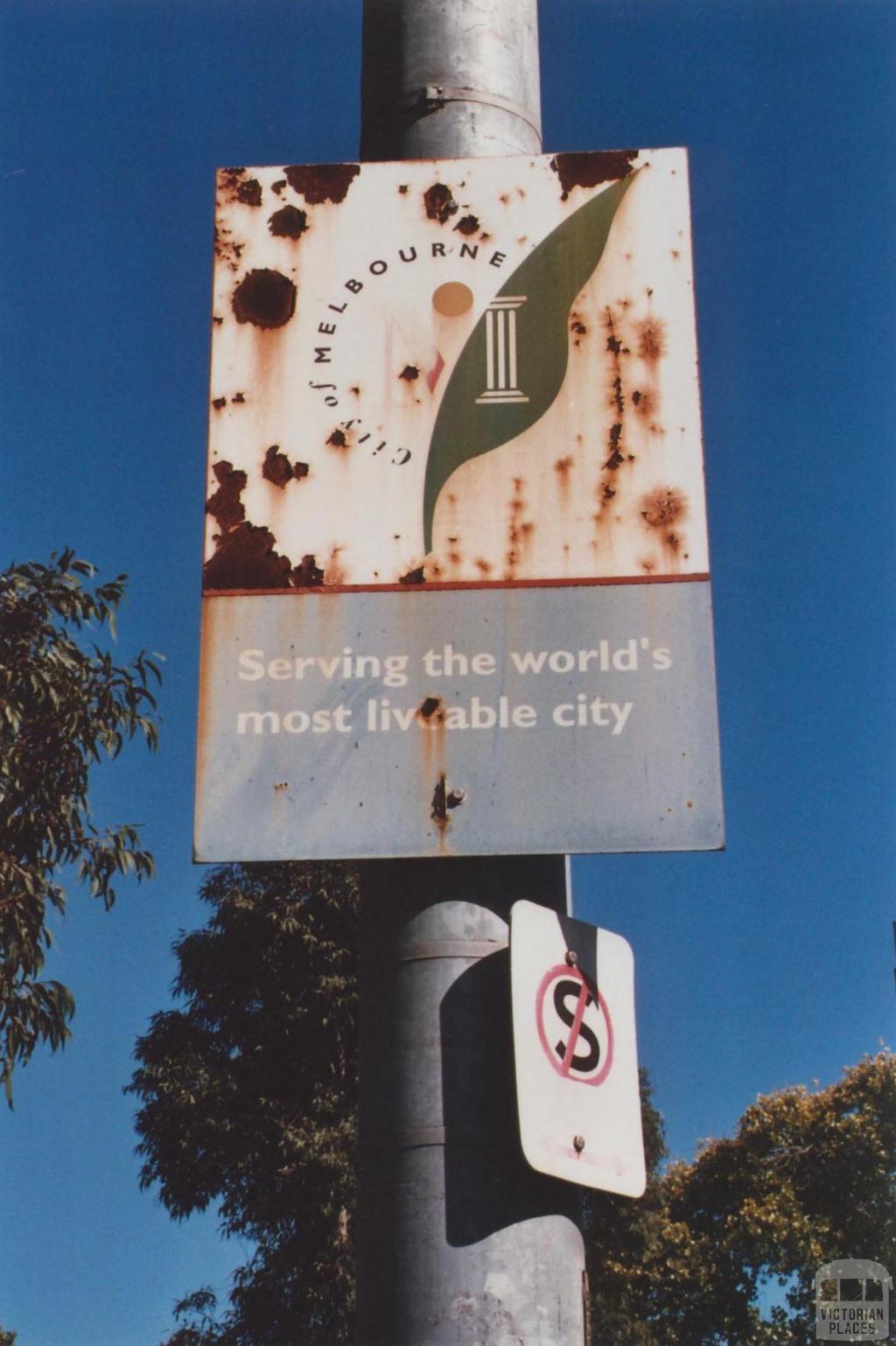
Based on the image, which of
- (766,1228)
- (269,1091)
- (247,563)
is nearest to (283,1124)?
(269,1091)

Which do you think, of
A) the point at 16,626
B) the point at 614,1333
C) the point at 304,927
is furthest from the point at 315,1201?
the point at 16,626

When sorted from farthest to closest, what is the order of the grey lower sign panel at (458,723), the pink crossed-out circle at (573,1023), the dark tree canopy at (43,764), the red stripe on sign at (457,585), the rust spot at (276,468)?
the dark tree canopy at (43,764), the rust spot at (276,468), the red stripe on sign at (457,585), the grey lower sign panel at (458,723), the pink crossed-out circle at (573,1023)

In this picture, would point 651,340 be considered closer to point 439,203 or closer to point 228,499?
point 439,203

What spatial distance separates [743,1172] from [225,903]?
1146 centimetres

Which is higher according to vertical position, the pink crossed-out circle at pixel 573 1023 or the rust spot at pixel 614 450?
the rust spot at pixel 614 450

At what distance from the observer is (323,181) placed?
10.2 feet

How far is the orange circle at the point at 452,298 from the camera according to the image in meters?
2.98

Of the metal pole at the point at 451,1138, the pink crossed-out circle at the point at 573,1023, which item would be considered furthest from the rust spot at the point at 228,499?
the pink crossed-out circle at the point at 573,1023

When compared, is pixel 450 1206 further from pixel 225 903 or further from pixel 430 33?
pixel 225 903

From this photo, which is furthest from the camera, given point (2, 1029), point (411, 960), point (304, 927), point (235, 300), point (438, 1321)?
point (304, 927)

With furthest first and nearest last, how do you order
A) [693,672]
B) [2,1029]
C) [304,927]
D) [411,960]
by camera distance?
[304,927], [2,1029], [693,672], [411,960]

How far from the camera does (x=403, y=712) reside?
2689 millimetres

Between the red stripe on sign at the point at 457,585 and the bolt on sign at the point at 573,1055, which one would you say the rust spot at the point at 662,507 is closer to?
the red stripe on sign at the point at 457,585

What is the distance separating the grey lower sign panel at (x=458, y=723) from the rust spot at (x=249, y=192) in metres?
0.90
